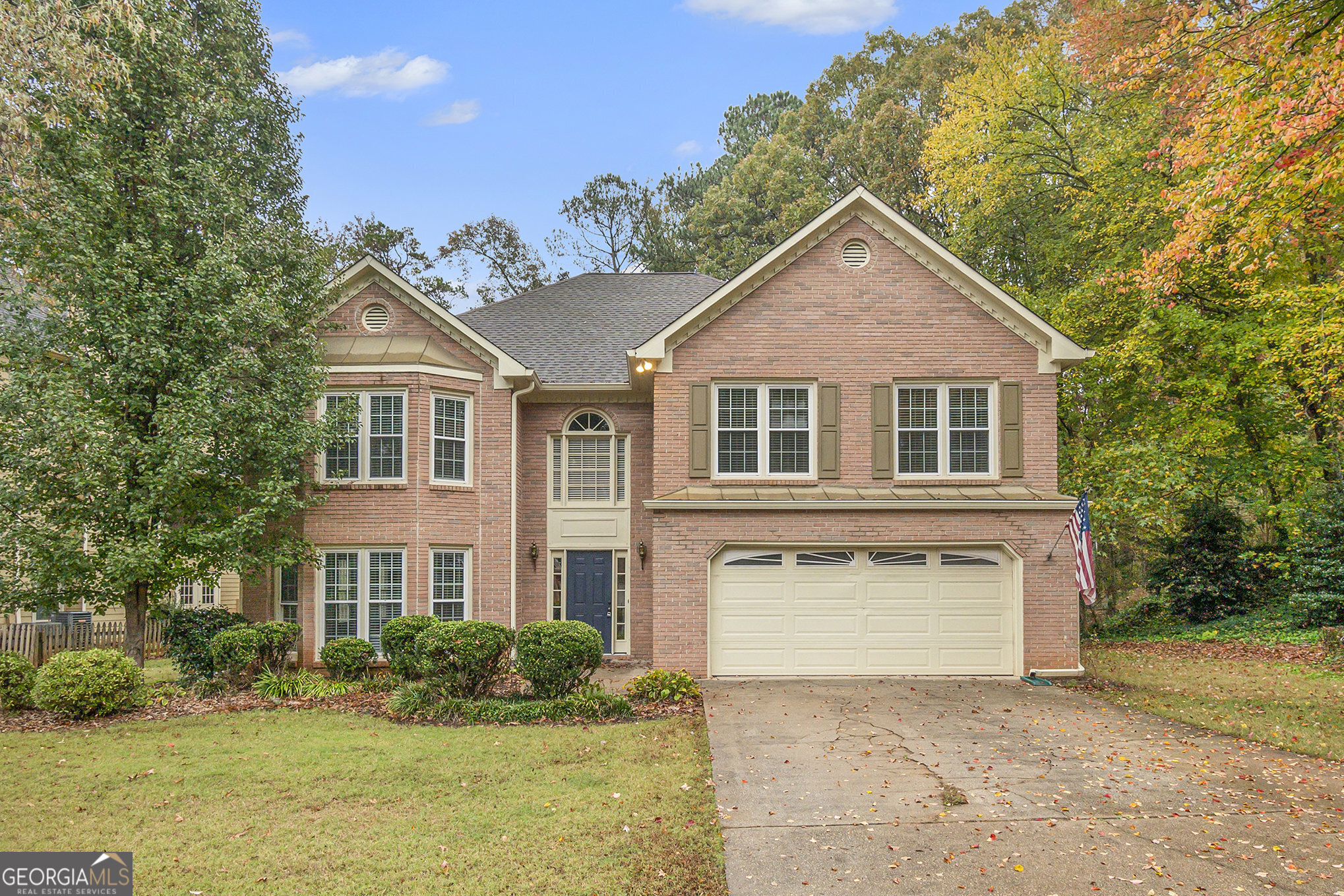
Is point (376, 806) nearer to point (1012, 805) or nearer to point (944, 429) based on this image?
point (1012, 805)

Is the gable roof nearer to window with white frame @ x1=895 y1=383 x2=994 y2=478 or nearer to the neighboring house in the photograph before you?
the neighboring house

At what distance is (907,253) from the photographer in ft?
47.2

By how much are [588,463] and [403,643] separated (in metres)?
5.60

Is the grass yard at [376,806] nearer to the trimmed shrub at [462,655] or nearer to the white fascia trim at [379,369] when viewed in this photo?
the trimmed shrub at [462,655]

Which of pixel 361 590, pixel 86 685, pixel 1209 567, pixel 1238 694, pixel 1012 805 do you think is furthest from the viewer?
pixel 1209 567

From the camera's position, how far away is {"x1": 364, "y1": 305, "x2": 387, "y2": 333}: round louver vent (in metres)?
15.5

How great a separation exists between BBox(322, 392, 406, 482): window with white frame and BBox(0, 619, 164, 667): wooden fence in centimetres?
410

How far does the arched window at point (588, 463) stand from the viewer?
1644 cm

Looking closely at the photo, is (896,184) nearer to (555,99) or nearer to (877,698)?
(555,99)

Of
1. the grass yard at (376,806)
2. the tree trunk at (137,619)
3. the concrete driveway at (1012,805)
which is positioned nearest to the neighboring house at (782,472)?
the tree trunk at (137,619)

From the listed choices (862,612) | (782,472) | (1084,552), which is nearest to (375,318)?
(782,472)

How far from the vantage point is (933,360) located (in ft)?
46.9

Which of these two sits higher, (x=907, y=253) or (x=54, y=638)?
(x=907, y=253)

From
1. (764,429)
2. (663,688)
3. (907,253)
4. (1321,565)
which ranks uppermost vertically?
(907,253)
